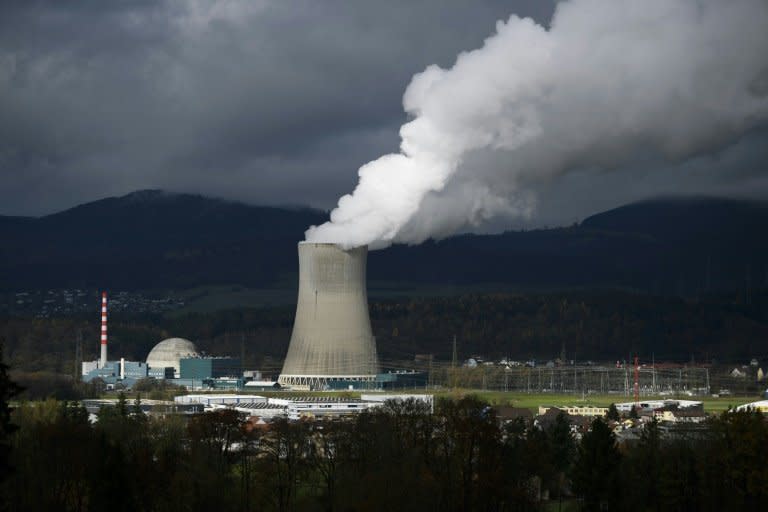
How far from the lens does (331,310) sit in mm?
58750

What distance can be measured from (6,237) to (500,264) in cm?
5989

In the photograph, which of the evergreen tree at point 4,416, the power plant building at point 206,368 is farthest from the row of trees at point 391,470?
the power plant building at point 206,368

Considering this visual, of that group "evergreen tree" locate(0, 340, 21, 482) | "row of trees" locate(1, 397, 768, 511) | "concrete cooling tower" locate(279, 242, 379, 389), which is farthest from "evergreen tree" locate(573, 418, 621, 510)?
"concrete cooling tower" locate(279, 242, 379, 389)

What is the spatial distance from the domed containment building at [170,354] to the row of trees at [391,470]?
4997 centimetres

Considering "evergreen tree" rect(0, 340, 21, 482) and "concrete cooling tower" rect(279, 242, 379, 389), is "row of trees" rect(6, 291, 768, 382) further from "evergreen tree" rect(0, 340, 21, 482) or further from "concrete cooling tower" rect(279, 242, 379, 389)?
"evergreen tree" rect(0, 340, 21, 482)

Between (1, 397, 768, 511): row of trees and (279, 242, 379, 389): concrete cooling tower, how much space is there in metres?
23.8

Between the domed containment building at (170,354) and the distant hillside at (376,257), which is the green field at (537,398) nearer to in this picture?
the domed containment building at (170,354)

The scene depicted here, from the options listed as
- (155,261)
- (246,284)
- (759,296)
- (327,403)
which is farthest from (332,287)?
(155,261)

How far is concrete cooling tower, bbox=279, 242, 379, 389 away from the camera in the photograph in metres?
58.4

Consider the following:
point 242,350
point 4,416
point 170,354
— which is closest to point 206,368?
point 170,354

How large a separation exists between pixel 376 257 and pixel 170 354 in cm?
8037

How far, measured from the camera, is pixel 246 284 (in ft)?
486

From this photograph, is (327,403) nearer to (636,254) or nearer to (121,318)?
(121,318)

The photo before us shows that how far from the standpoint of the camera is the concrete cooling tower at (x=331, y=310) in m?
58.4
